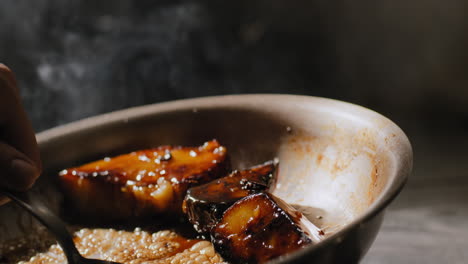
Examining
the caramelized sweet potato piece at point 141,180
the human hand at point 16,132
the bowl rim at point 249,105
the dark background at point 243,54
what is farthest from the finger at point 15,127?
the dark background at point 243,54

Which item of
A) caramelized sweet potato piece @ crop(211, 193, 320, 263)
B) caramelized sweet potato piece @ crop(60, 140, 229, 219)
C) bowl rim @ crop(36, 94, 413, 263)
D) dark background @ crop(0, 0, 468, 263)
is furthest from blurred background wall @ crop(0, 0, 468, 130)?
caramelized sweet potato piece @ crop(211, 193, 320, 263)

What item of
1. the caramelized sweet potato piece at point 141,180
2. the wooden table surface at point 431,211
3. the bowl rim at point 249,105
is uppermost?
the bowl rim at point 249,105

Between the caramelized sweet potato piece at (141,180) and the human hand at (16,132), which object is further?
the caramelized sweet potato piece at (141,180)

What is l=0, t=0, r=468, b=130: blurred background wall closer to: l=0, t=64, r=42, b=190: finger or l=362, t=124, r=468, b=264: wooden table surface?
l=362, t=124, r=468, b=264: wooden table surface

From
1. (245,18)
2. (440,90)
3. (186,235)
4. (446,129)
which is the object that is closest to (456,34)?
(440,90)

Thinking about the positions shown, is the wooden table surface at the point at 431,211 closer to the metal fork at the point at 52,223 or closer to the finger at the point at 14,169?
the metal fork at the point at 52,223

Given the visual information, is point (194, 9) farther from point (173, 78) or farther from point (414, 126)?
point (414, 126)

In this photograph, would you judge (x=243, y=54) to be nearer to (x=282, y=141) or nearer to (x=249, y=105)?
(x=249, y=105)
